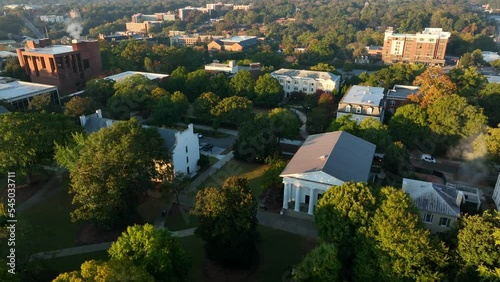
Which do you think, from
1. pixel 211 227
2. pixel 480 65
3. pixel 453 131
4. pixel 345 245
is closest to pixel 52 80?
pixel 211 227

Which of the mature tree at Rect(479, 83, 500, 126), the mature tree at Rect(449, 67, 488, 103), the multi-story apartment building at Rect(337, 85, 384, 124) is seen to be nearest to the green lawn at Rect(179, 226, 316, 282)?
the multi-story apartment building at Rect(337, 85, 384, 124)

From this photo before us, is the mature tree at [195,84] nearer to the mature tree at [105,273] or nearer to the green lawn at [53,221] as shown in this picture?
the green lawn at [53,221]

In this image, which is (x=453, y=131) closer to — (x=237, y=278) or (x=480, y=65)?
(x=237, y=278)

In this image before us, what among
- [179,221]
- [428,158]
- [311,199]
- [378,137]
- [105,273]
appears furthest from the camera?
[428,158]

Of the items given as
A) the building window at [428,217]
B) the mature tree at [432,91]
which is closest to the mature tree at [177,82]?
the mature tree at [432,91]

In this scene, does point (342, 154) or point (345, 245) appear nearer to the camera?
point (345, 245)

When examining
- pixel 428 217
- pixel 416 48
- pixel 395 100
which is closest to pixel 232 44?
pixel 416 48

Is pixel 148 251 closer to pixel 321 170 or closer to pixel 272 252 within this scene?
pixel 272 252
